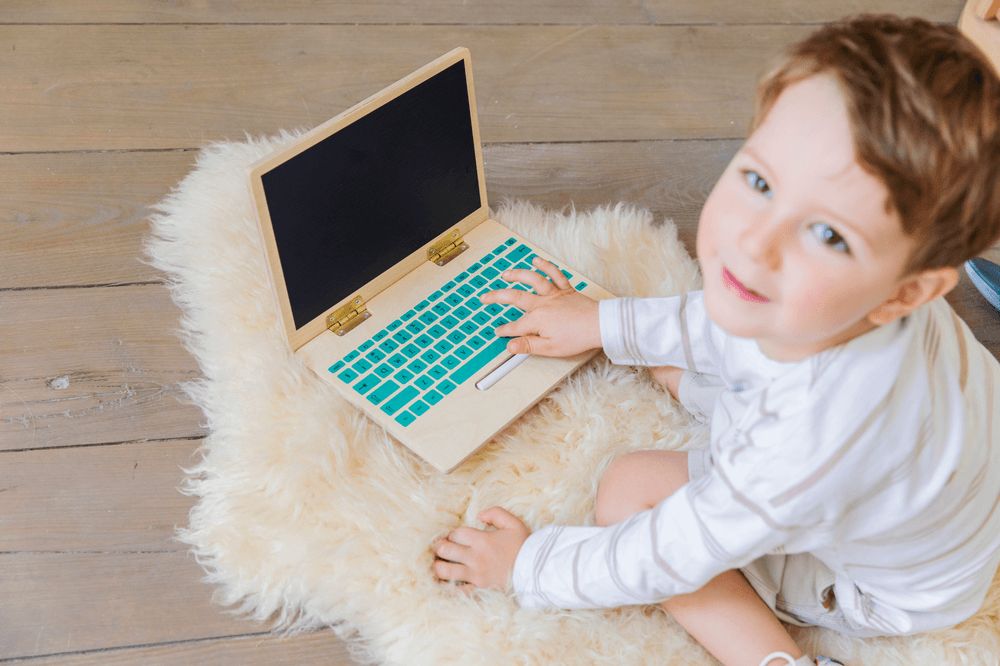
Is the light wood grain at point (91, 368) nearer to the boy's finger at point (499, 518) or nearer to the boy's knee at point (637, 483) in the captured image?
the boy's finger at point (499, 518)

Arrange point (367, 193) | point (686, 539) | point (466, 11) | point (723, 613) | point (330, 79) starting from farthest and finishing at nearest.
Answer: point (466, 11), point (330, 79), point (367, 193), point (723, 613), point (686, 539)

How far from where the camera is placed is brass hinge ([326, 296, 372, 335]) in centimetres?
96

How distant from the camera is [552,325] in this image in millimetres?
960

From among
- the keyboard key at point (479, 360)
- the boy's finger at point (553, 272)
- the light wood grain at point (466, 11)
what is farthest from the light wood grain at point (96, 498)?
the light wood grain at point (466, 11)

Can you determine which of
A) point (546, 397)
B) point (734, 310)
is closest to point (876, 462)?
point (734, 310)

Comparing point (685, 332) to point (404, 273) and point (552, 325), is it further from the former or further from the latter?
point (404, 273)

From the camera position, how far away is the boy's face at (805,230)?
58cm

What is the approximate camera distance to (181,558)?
90 cm

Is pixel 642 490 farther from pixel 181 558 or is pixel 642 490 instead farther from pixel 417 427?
pixel 181 558

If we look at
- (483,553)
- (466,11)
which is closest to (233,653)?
(483,553)

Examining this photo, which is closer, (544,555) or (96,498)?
(544,555)

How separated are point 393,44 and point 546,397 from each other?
0.70m

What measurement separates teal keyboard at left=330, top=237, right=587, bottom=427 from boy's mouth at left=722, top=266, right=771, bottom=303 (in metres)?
0.35

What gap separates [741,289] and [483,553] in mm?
358
